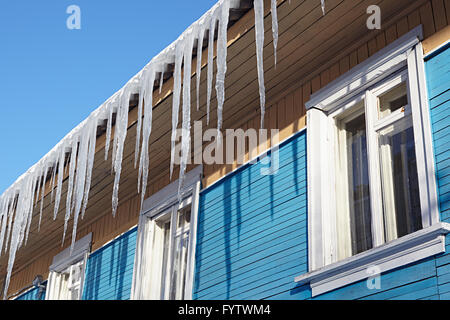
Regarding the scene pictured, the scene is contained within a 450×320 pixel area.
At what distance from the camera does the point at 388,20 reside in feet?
16.4

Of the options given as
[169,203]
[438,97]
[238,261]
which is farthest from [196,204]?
[438,97]

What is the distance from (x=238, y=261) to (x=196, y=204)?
996 millimetres

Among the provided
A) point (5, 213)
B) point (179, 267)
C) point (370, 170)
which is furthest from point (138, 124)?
point (5, 213)

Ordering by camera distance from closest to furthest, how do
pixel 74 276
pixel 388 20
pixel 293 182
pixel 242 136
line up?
1. pixel 388 20
2. pixel 293 182
3. pixel 242 136
4. pixel 74 276

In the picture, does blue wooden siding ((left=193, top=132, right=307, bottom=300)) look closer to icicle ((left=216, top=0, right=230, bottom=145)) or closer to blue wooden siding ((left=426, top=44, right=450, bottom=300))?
icicle ((left=216, top=0, right=230, bottom=145))

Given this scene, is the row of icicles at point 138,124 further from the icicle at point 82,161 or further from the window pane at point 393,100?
the window pane at point 393,100

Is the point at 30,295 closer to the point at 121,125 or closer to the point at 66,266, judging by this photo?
the point at 66,266

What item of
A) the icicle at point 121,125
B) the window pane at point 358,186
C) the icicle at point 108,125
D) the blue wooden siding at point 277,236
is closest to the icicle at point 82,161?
the icicle at point 108,125

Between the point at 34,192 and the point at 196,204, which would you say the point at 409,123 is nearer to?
the point at 196,204

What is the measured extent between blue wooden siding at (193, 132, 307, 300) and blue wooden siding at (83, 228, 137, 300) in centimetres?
129

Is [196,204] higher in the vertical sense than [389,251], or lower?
higher

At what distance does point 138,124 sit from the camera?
5.95 metres

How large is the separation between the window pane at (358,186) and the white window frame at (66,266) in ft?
13.3

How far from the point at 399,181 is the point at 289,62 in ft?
4.87
